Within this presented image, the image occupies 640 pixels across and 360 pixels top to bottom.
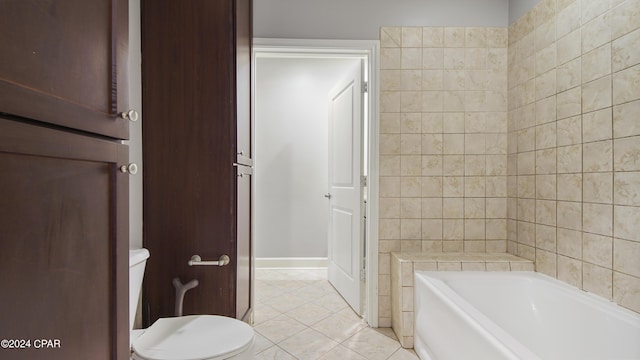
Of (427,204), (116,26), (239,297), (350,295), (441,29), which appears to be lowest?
(350,295)

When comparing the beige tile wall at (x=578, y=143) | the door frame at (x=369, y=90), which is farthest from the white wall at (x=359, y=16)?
the beige tile wall at (x=578, y=143)

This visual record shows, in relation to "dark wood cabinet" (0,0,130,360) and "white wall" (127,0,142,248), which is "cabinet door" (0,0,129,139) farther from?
"white wall" (127,0,142,248)

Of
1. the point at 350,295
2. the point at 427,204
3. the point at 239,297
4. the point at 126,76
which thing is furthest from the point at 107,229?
the point at 350,295

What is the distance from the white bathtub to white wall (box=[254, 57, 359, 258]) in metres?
1.93

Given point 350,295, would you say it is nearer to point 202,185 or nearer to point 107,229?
point 202,185

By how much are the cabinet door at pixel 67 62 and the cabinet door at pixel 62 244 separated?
0.04 m

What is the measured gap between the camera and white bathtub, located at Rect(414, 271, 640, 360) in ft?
4.43

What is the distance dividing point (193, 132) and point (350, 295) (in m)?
1.86

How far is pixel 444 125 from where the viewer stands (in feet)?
7.78

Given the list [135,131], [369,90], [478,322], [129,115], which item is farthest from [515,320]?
[135,131]

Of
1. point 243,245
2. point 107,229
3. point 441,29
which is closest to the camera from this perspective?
point 107,229

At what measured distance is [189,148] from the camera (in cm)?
152

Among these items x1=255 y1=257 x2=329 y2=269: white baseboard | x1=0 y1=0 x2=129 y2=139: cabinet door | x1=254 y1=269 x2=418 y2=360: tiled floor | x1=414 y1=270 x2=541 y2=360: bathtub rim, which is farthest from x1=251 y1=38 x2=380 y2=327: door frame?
x1=0 y1=0 x2=129 y2=139: cabinet door

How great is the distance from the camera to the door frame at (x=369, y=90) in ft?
7.61
